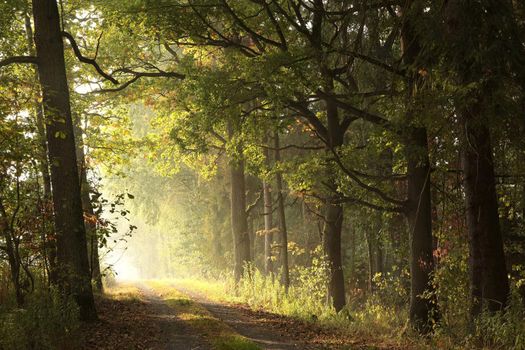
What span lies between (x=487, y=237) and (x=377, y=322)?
16.1ft

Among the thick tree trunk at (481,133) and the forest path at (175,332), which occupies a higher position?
the thick tree trunk at (481,133)

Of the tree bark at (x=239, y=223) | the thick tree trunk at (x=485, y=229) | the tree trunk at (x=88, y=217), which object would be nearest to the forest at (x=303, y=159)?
the thick tree trunk at (x=485, y=229)

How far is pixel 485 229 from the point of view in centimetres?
847

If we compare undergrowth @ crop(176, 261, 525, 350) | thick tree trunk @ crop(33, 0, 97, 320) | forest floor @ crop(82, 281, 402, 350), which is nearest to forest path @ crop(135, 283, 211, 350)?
forest floor @ crop(82, 281, 402, 350)

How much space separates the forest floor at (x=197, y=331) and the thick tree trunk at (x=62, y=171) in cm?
109

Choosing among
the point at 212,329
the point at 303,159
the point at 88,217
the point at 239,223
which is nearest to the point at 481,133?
the point at 303,159

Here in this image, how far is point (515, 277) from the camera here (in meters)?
12.9

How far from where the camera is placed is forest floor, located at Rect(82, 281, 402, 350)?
351 inches

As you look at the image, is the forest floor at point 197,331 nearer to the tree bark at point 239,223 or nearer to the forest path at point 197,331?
the forest path at point 197,331

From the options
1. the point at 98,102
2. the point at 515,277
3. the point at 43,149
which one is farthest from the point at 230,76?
the point at 515,277

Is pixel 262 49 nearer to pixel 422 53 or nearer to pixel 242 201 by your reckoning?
pixel 422 53

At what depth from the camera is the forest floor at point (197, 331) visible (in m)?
8.91

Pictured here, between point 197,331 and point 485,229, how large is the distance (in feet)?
20.2

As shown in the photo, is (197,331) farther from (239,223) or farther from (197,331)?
(239,223)
